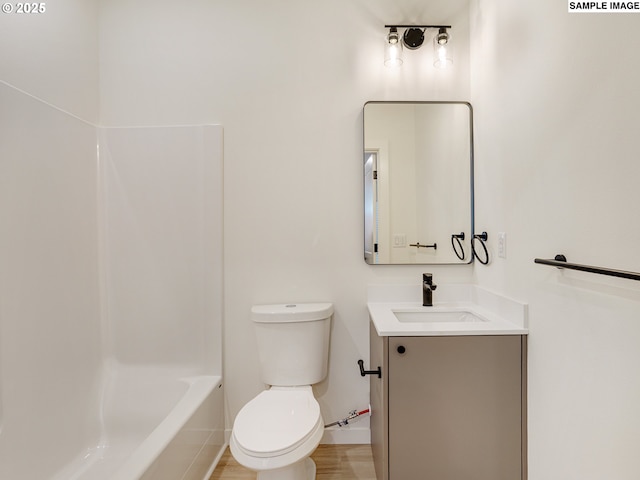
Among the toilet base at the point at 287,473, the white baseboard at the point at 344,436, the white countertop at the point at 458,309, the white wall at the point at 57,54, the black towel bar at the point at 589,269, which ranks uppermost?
the white wall at the point at 57,54

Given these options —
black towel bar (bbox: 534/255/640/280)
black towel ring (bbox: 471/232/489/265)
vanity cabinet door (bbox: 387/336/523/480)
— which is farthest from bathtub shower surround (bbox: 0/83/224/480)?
black towel bar (bbox: 534/255/640/280)

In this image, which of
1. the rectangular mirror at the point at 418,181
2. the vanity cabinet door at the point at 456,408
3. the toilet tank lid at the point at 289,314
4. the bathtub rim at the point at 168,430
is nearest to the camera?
the bathtub rim at the point at 168,430

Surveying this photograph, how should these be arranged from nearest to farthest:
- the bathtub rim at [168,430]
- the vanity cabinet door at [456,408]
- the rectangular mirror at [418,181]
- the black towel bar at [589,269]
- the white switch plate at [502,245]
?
the black towel bar at [589,269] < the bathtub rim at [168,430] < the vanity cabinet door at [456,408] < the white switch plate at [502,245] < the rectangular mirror at [418,181]

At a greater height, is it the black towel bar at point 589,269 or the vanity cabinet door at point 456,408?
the black towel bar at point 589,269

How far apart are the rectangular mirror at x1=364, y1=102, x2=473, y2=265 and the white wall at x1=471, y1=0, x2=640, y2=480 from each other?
29 cm

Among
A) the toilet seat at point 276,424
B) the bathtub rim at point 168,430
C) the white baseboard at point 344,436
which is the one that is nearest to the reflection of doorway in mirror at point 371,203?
the toilet seat at point 276,424

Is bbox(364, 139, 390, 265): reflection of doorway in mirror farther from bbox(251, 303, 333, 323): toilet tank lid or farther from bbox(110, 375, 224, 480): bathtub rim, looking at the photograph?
bbox(110, 375, 224, 480): bathtub rim

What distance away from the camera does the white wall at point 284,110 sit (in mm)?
1799

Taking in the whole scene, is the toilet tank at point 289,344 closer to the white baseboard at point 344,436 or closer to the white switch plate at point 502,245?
→ the white baseboard at point 344,436

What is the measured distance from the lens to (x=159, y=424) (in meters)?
1.55

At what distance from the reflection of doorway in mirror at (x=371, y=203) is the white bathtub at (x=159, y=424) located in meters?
1.09

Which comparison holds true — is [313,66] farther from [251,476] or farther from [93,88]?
[251,476]

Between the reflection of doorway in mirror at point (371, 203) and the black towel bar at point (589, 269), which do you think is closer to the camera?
the black towel bar at point (589, 269)

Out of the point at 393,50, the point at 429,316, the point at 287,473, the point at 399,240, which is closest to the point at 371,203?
the point at 399,240
